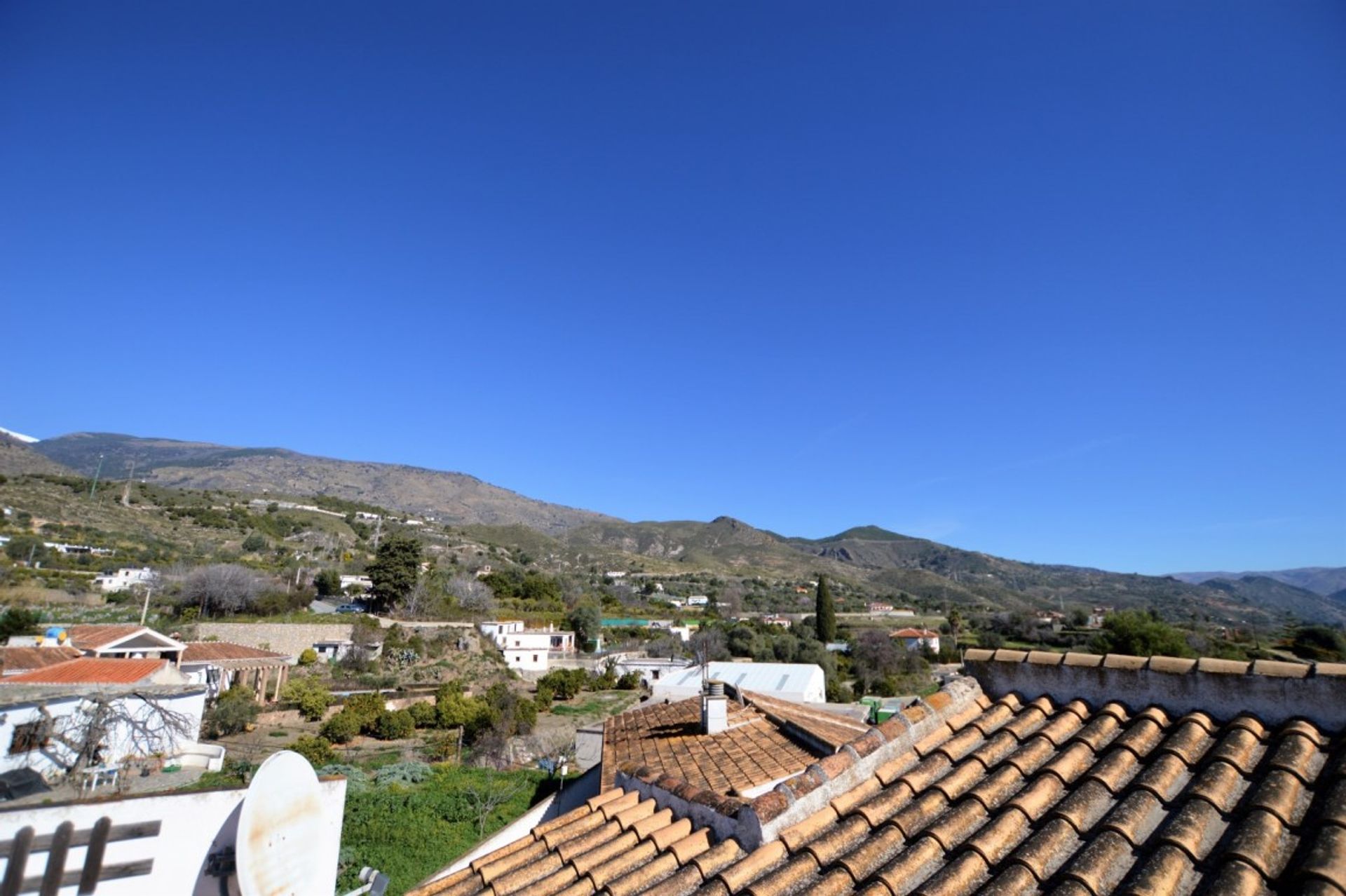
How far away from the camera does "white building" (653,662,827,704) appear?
78.7ft

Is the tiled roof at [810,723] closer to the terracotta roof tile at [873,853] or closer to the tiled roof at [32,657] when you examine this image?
the terracotta roof tile at [873,853]

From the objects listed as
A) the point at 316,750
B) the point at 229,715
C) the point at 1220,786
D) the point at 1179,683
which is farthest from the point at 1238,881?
the point at 229,715

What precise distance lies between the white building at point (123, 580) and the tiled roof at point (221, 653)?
17.2 m

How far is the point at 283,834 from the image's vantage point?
4.52 meters

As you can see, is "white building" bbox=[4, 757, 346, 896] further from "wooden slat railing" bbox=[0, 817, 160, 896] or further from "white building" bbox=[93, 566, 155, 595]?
"white building" bbox=[93, 566, 155, 595]

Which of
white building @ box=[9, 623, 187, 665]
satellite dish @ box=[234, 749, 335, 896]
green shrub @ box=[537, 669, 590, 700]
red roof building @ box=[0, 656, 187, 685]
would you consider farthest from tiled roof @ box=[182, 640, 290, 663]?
satellite dish @ box=[234, 749, 335, 896]

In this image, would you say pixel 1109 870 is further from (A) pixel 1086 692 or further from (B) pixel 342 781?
(B) pixel 342 781

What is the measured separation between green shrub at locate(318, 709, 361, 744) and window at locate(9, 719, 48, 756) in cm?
1368

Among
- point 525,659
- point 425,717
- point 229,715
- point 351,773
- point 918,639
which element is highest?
point 918,639

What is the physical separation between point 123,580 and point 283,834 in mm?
57793

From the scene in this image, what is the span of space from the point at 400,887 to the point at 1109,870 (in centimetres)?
1466

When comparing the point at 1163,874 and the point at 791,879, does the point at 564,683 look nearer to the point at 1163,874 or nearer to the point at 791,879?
the point at 791,879

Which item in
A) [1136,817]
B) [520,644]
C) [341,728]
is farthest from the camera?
[520,644]

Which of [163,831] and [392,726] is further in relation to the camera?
[392,726]
